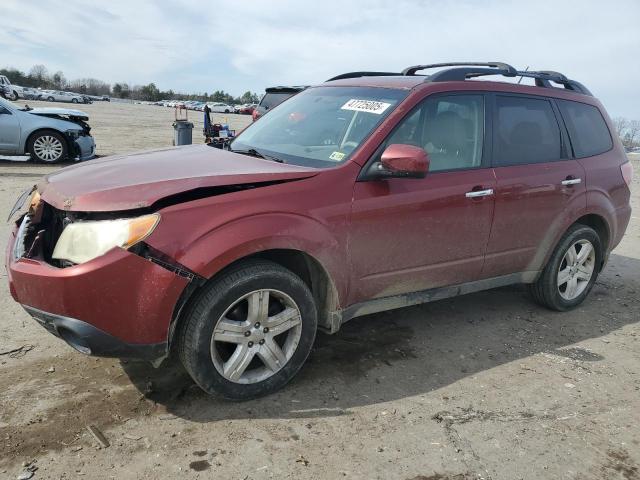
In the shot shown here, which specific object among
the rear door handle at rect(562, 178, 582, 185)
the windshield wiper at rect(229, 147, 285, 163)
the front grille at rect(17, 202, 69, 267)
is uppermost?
the windshield wiper at rect(229, 147, 285, 163)

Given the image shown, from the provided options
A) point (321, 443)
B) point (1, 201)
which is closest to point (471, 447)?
point (321, 443)

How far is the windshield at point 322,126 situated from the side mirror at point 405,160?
264 millimetres

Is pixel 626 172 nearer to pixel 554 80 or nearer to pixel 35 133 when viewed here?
pixel 554 80

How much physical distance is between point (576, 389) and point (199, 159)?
2.82m

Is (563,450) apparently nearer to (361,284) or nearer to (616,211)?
(361,284)

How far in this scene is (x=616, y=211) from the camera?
4.80m

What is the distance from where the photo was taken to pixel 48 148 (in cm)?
1159

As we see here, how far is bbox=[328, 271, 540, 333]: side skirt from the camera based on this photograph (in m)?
3.36

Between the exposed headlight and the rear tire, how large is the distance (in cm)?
337

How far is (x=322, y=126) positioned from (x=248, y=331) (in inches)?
61.7

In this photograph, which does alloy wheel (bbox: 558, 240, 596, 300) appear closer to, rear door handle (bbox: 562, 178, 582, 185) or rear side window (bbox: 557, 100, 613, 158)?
rear door handle (bbox: 562, 178, 582, 185)

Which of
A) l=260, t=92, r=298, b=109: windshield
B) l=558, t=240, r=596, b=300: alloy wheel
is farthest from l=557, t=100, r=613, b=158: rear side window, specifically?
l=260, t=92, r=298, b=109: windshield

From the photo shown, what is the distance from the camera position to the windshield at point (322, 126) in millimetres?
3416

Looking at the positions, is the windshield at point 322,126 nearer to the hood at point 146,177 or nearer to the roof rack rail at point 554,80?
the hood at point 146,177
